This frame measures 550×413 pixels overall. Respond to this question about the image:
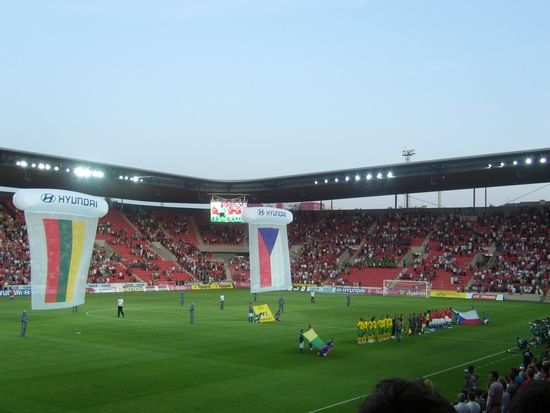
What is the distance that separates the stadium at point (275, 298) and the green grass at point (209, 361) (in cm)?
10

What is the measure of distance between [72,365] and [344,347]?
38.4 feet

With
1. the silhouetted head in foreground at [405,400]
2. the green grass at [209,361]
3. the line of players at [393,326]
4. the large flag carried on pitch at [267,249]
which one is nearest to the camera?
the silhouetted head in foreground at [405,400]

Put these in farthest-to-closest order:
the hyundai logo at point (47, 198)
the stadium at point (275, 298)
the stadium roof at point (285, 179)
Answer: the stadium roof at point (285, 179)
the stadium at point (275, 298)
the hyundai logo at point (47, 198)

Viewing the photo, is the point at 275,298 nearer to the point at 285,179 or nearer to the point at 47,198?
the point at 285,179

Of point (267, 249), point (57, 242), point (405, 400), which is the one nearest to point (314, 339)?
point (267, 249)

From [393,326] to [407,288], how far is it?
35.1 m

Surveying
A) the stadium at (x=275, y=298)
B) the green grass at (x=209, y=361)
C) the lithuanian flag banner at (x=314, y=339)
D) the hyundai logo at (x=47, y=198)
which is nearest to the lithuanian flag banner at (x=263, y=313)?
the green grass at (x=209, y=361)

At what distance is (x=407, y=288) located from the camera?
64.4 meters

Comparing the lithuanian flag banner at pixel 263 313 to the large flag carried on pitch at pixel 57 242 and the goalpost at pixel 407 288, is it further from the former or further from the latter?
the goalpost at pixel 407 288

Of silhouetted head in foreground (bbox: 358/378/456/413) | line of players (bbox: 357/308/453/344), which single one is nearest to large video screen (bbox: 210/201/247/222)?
line of players (bbox: 357/308/453/344)

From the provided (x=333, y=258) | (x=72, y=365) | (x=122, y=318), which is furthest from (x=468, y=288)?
(x=72, y=365)

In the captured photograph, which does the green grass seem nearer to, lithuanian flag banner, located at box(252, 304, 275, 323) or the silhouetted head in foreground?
lithuanian flag banner, located at box(252, 304, 275, 323)

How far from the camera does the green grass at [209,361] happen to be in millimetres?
17234

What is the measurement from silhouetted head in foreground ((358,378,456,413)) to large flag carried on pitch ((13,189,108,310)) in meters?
14.7
